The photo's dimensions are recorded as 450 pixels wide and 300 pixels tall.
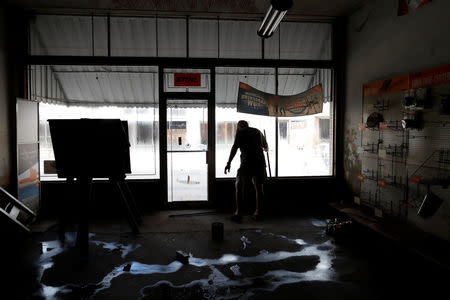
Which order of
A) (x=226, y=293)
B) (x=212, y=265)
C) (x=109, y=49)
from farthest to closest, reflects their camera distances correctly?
1. (x=109, y=49)
2. (x=212, y=265)
3. (x=226, y=293)

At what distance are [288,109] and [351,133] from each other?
4.73 feet

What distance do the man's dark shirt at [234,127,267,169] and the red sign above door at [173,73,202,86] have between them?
160 cm

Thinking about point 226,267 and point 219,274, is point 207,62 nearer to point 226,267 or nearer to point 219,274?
point 226,267

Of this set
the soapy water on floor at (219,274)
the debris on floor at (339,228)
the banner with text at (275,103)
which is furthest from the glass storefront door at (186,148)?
the debris on floor at (339,228)

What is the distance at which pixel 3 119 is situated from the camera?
597 centimetres

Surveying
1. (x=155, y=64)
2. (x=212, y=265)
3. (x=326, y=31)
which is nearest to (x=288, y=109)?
(x=326, y=31)

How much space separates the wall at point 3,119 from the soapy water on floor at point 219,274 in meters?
2.04

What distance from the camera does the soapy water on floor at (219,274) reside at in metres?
3.49

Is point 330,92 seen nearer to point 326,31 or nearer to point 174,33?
point 326,31

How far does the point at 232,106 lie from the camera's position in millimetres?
6953

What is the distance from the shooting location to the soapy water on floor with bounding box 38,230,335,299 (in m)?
3.49

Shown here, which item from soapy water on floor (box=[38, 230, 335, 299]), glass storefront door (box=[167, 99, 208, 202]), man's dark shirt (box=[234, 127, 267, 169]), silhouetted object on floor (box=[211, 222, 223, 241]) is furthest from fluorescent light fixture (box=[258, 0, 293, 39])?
soapy water on floor (box=[38, 230, 335, 299])

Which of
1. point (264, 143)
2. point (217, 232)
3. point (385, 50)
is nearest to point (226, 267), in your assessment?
point (217, 232)

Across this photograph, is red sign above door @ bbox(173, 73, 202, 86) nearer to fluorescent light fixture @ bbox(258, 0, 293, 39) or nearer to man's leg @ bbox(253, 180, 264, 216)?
fluorescent light fixture @ bbox(258, 0, 293, 39)
